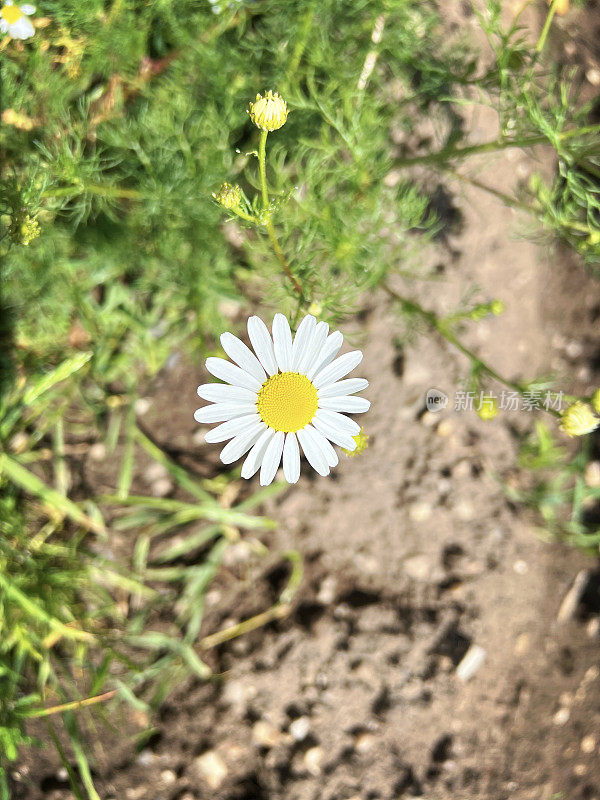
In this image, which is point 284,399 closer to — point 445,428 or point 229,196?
point 229,196

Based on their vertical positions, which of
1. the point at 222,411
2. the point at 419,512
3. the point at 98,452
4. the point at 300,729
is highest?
the point at 222,411

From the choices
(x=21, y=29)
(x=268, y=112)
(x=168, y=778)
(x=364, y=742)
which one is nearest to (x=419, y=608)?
(x=364, y=742)

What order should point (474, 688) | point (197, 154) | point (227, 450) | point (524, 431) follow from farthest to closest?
point (524, 431) < point (474, 688) < point (197, 154) < point (227, 450)

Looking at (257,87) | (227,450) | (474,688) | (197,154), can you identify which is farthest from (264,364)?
(474,688)

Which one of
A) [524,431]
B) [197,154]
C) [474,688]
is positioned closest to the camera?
[197,154]

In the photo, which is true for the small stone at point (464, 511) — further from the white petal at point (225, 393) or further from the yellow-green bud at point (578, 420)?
the white petal at point (225, 393)

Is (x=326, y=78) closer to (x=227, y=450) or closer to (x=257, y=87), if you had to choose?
(x=257, y=87)

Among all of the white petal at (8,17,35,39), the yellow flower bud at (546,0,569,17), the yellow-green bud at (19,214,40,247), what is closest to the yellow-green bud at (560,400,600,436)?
the yellow-green bud at (19,214,40,247)
